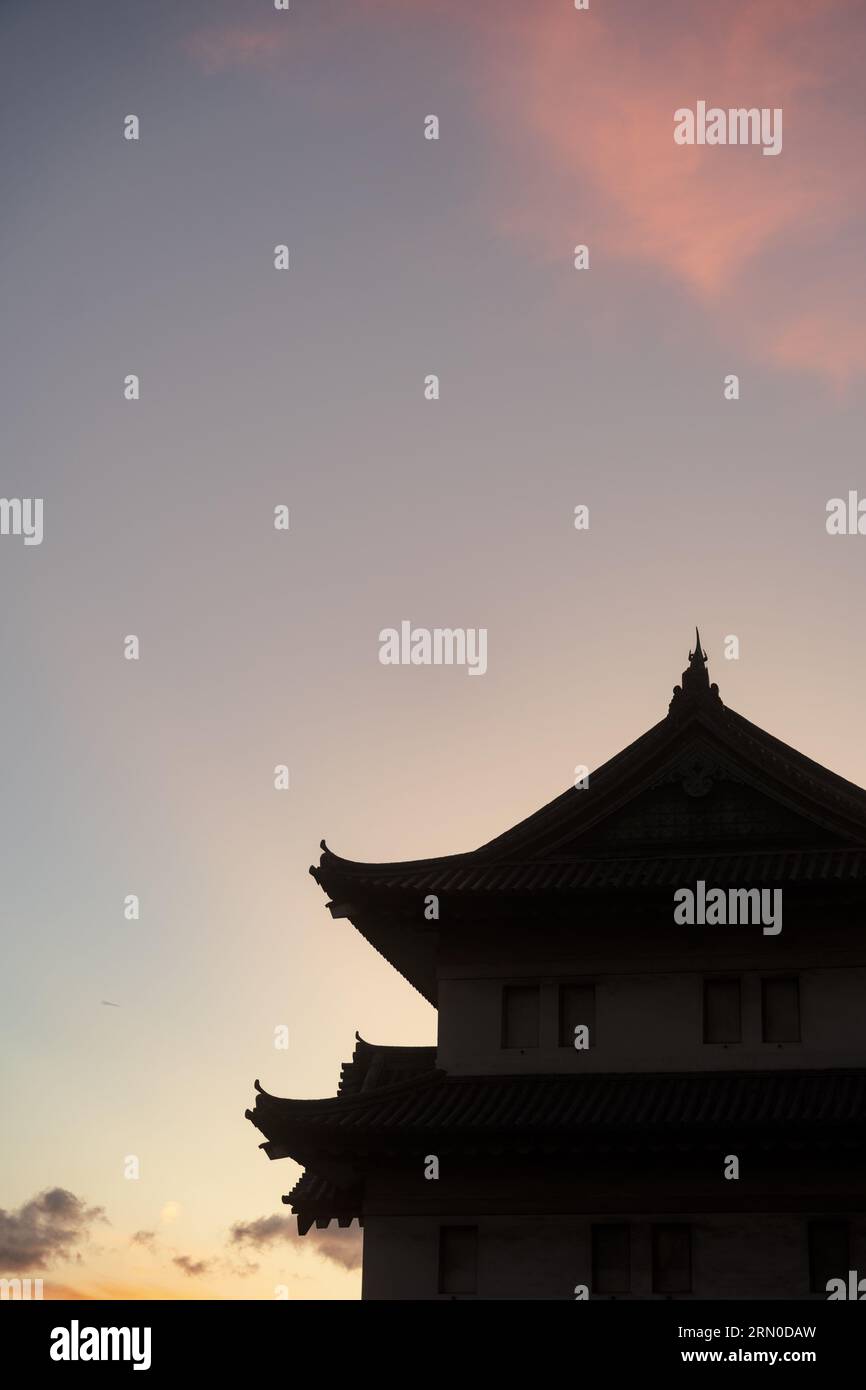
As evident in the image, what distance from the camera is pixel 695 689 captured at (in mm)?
32250

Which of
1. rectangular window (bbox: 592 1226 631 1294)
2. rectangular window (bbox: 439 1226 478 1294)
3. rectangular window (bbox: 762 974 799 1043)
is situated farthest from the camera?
rectangular window (bbox: 762 974 799 1043)

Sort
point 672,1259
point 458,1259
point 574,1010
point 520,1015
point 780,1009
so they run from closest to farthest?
1. point 672,1259
2. point 458,1259
3. point 780,1009
4. point 574,1010
5. point 520,1015

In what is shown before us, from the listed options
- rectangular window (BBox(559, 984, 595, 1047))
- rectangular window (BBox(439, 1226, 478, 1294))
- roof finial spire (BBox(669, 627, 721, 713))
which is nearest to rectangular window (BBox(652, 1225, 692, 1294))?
rectangular window (BBox(439, 1226, 478, 1294))

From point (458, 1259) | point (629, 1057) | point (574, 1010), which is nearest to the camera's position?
point (458, 1259)

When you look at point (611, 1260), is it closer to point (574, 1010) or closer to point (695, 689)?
point (574, 1010)

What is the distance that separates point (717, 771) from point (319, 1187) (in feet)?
32.0

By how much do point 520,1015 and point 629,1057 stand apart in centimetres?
202

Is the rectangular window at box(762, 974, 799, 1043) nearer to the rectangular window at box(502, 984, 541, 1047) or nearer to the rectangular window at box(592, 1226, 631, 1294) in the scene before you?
the rectangular window at box(502, 984, 541, 1047)

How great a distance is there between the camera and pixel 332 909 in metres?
31.7

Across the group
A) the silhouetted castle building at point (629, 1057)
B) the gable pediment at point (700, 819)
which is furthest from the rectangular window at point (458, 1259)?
the gable pediment at point (700, 819)

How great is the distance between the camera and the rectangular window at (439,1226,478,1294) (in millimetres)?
28953

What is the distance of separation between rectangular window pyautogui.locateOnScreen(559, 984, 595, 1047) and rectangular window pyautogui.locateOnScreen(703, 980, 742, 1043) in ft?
6.15

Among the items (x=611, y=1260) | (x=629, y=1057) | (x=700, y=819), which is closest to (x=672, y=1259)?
(x=611, y=1260)
